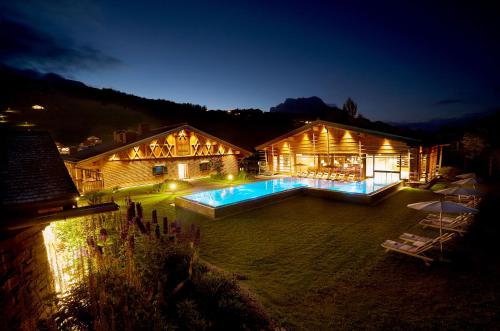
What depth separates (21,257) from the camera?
3.81 meters

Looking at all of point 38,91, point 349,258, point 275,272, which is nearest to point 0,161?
point 275,272

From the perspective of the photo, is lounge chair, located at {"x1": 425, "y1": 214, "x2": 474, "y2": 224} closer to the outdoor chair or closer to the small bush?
the small bush

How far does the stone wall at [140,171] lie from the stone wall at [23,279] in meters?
17.2

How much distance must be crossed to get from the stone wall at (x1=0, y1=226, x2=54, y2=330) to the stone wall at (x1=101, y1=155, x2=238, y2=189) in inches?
678

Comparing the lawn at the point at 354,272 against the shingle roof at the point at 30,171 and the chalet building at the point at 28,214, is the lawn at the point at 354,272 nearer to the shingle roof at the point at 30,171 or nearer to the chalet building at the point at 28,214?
the chalet building at the point at 28,214

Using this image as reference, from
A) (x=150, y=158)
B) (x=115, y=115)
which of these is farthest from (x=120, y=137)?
(x=115, y=115)

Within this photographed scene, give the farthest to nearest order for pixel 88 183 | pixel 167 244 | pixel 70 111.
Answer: pixel 70 111
pixel 88 183
pixel 167 244

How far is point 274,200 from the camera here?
15000 millimetres

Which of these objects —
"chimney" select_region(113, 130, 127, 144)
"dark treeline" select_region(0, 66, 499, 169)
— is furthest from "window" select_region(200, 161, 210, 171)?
"dark treeline" select_region(0, 66, 499, 169)

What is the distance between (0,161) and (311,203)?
42.7 ft

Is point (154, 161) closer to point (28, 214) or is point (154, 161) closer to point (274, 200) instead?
point (274, 200)

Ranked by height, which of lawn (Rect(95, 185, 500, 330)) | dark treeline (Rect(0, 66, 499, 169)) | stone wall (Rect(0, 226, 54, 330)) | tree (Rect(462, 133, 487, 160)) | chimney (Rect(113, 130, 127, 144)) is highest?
dark treeline (Rect(0, 66, 499, 169))

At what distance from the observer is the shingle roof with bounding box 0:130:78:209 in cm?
385

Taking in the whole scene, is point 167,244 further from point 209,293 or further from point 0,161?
point 0,161
